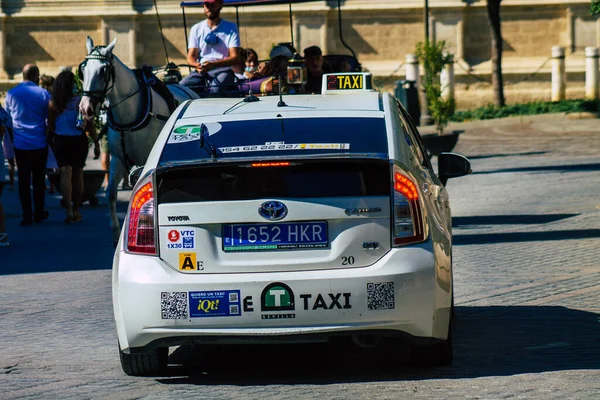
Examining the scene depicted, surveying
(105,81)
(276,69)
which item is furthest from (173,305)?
(276,69)

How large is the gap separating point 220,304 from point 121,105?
771cm

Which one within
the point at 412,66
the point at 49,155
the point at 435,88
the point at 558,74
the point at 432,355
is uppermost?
the point at 432,355

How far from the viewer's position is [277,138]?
8.23 m

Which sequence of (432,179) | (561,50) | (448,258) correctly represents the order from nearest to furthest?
1. (448,258)
2. (432,179)
3. (561,50)

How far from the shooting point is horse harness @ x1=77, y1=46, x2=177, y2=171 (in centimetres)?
1509

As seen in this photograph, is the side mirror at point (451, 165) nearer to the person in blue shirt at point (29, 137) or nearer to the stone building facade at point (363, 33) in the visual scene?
the person in blue shirt at point (29, 137)

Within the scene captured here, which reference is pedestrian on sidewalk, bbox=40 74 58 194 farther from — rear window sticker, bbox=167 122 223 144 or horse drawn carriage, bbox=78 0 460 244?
rear window sticker, bbox=167 122 223 144

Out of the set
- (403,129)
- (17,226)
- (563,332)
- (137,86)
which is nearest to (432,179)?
(403,129)

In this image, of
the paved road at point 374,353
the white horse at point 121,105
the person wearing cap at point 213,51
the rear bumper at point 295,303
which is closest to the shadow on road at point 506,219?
the paved road at point 374,353

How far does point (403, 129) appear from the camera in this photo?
28.8ft

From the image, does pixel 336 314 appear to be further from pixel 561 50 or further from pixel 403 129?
pixel 561 50

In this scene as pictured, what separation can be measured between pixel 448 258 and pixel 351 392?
113cm

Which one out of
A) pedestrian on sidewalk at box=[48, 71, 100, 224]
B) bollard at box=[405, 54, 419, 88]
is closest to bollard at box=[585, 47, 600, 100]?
bollard at box=[405, 54, 419, 88]

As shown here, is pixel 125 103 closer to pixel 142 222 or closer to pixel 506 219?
pixel 506 219
